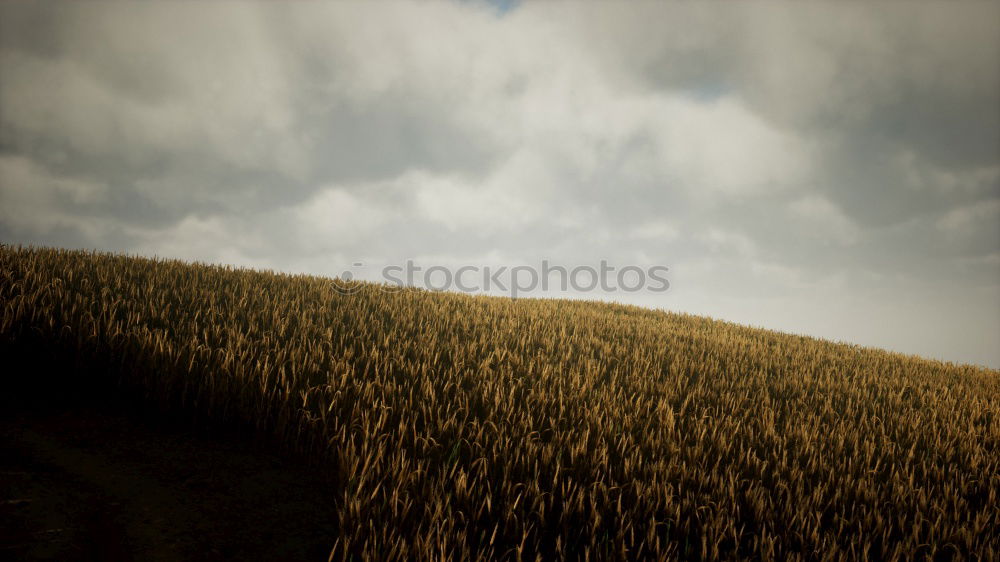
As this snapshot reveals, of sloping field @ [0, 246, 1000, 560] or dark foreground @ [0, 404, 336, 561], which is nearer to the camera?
dark foreground @ [0, 404, 336, 561]

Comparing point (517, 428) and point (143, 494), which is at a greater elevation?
point (517, 428)

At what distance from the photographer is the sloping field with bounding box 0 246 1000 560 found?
248 cm

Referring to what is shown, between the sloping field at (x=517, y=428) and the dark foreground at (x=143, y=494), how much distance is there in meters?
0.18

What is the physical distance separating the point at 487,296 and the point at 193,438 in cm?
841

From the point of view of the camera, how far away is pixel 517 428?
331 cm

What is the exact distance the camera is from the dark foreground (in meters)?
2.10

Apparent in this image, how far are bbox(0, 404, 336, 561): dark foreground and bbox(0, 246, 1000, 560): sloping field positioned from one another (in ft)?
0.61

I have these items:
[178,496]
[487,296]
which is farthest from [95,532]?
[487,296]

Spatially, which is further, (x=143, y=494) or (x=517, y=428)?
(x=517, y=428)

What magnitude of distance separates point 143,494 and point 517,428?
215cm

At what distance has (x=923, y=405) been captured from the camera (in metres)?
6.05

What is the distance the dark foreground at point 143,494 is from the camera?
6.88 feet

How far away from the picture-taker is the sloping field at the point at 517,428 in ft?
8.13

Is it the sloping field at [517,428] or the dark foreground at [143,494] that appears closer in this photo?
the dark foreground at [143,494]
